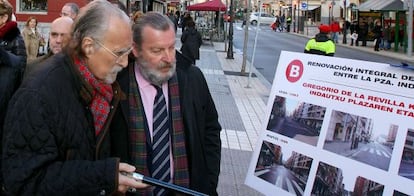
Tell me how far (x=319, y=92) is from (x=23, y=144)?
1719mm

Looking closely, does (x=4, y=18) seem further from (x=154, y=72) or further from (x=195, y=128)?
(x=195, y=128)

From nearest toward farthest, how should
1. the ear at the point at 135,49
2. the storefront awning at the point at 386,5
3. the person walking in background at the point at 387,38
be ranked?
the ear at the point at 135,49
the storefront awning at the point at 386,5
the person walking in background at the point at 387,38

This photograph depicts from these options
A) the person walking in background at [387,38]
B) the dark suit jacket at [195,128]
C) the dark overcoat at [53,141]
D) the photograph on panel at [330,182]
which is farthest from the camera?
the person walking in background at [387,38]

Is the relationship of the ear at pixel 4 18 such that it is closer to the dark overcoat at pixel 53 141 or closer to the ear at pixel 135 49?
the ear at pixel 135 49

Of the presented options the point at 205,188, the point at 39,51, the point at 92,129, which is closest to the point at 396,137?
the point at 205,188

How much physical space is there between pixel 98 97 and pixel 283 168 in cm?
140

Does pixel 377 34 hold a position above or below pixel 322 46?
above

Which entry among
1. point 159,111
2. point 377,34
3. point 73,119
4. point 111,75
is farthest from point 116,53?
point 377,34

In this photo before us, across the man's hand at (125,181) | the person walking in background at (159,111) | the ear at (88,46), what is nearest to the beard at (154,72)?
the person walking in background at (159,111)

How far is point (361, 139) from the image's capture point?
9.17ft

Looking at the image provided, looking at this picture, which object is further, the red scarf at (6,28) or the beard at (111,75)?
the red scarf at (6,28)

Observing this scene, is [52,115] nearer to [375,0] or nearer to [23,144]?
[23,144]

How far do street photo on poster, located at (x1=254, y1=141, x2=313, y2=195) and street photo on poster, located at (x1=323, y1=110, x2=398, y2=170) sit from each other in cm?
22

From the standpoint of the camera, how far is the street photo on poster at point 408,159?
2543mm
